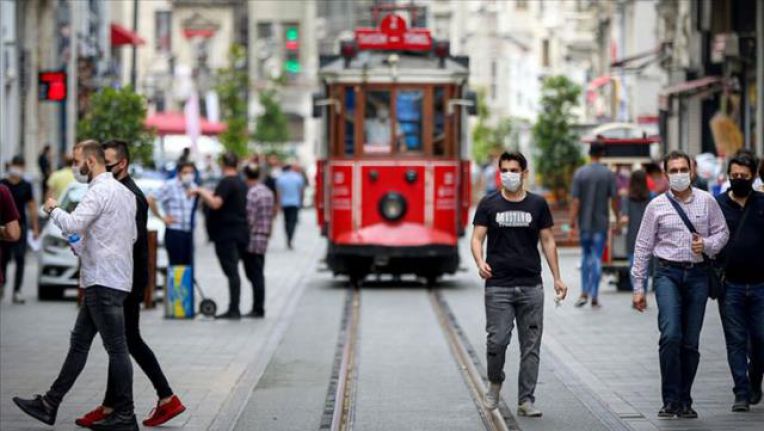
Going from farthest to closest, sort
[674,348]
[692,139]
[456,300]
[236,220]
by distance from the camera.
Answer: [692,139] < [456,300] < [236,220] < [674,348]

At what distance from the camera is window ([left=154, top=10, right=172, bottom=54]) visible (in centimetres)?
8753

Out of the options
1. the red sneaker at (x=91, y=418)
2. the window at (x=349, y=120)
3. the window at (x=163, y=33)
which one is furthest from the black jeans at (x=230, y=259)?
the window at (x=163, y=33)

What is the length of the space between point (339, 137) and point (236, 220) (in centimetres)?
668

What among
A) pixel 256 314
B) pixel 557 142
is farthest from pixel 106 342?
pixel 557 142

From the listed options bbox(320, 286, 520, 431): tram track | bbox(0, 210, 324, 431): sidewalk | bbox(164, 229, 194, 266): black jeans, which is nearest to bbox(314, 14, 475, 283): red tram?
bbox(0, 210, 324, 431): sidewalk

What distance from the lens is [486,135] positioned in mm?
77812

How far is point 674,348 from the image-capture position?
12.9 meters

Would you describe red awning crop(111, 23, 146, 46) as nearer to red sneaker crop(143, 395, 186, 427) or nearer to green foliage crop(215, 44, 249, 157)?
green foliage crop(215, 44, 249, 157)

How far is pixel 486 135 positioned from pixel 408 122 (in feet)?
166

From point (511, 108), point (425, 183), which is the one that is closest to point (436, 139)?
point (425, 183)

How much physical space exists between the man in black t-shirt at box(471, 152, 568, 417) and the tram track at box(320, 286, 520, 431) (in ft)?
1.40

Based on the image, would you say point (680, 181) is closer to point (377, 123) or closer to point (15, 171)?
point (15, 171)

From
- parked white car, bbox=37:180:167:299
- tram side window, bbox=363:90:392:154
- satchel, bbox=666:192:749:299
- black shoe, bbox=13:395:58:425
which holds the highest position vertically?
tram side window, bbox=363:90:392:154

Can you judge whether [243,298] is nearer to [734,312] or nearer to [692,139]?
[734,312]
